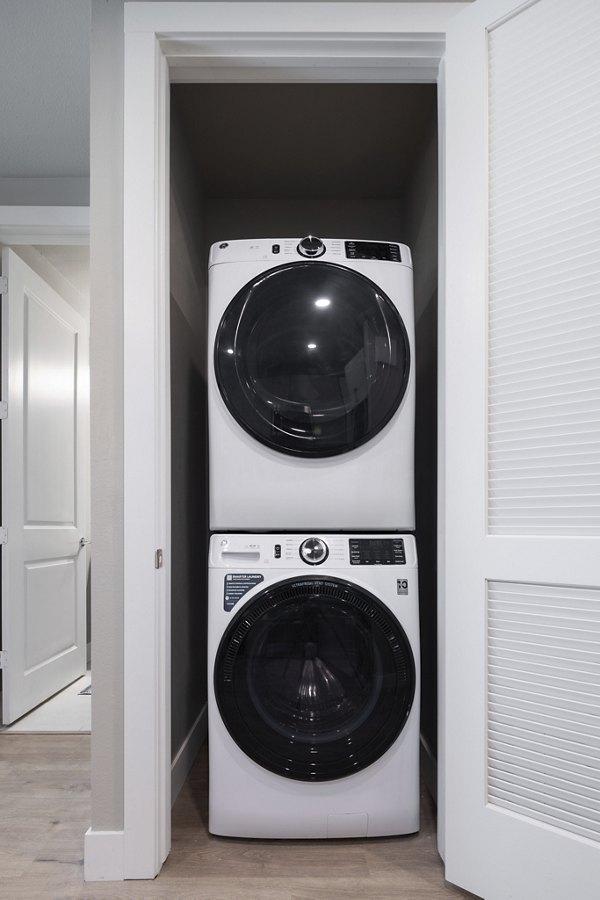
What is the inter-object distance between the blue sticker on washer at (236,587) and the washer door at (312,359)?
0.37 metres

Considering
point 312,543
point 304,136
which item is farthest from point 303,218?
point 312,543

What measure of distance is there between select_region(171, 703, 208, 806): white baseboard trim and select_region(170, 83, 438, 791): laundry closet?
0.03m

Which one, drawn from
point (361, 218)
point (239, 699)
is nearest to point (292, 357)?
point (239, 699)

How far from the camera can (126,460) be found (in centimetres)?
166

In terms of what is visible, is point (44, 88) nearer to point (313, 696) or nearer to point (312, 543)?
point (312, 543)

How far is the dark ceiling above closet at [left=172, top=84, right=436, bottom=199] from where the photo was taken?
2.19 meters

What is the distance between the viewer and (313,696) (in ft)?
5.97

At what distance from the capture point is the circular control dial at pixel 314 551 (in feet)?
5.99

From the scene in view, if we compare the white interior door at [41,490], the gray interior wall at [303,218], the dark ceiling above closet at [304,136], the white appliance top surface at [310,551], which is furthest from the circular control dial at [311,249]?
the white interior door at [41,490]

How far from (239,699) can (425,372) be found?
139 centimetres

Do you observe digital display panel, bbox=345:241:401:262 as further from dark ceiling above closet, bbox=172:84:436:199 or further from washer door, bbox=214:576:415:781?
washer door, bbox=214:576:415:781

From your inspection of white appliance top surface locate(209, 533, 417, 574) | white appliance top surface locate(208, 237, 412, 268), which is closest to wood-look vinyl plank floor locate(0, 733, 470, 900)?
white appliance top surface locate(209, 533, 417, 574)

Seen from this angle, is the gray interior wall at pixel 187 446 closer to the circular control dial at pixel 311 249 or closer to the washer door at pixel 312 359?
the washer door at pixel 312 359

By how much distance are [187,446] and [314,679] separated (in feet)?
3.32
